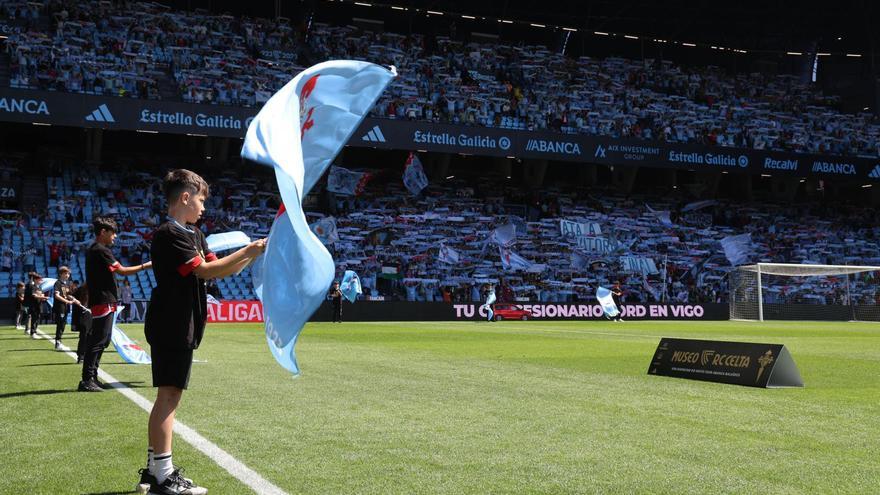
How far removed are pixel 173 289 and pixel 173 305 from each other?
10 cm

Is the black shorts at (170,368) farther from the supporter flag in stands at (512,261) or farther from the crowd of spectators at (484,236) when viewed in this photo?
the supporter flag in stands at (512,261)

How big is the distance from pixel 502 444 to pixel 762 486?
2.15m

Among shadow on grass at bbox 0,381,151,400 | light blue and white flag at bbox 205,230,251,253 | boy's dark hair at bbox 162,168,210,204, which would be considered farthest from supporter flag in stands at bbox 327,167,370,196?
boy's dark hair at bbox 162,168,210,204

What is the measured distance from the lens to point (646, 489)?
547 centimetres

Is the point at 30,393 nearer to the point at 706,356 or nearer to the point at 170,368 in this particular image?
the point at 170,368

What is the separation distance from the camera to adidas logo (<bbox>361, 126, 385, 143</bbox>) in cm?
4547

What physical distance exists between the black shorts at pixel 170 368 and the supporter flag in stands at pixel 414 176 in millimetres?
43604

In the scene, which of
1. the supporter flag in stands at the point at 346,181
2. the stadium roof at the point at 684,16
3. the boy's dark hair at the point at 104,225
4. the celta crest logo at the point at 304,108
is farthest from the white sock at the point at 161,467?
the stadium roof at the point at 684,16

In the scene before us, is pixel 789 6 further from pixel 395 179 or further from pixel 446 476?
pixel 446 476

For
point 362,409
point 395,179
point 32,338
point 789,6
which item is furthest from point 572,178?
point 362,409

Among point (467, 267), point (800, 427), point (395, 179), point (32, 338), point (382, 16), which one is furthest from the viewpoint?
point (382, 16)

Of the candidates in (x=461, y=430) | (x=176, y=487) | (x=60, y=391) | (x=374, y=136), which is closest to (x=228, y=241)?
(x=60, y=391)

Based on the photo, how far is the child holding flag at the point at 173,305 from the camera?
541 cm

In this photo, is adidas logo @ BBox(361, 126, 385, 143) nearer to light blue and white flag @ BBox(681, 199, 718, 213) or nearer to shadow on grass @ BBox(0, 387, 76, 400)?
light blue and white flag @ BBox(681, 199, 718, 213)
